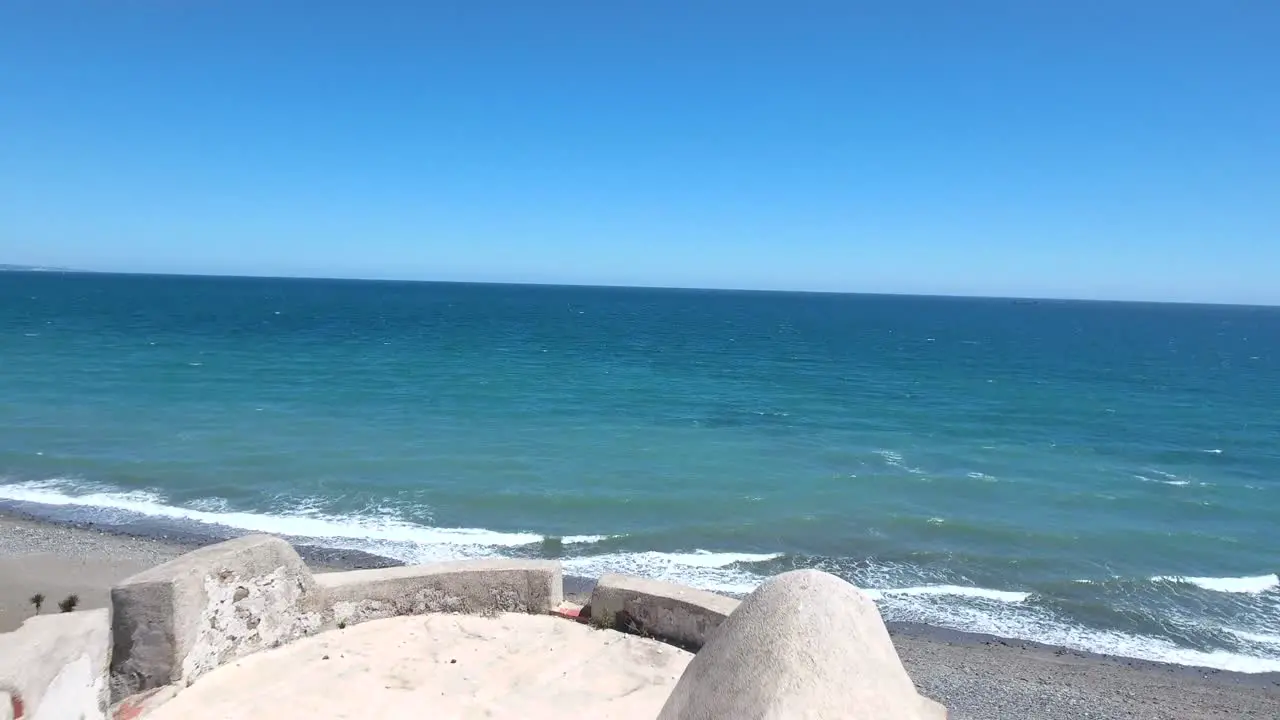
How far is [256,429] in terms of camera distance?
2198 centimetres

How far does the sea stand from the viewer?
13.7m

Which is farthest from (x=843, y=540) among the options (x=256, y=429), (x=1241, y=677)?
(x=256, y=429)

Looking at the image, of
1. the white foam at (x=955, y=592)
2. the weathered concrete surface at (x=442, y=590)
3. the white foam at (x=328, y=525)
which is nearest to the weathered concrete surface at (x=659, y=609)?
the weathered concrete surface at (x=442, y=590)

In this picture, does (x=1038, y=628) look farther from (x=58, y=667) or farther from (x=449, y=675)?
(x=58, y=667)

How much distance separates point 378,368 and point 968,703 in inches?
1245

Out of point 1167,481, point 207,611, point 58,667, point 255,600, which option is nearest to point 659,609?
point 255,600

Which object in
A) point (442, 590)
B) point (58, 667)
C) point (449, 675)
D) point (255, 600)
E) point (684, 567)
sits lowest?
point (684, 567)

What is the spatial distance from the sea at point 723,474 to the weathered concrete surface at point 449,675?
7.66 metres

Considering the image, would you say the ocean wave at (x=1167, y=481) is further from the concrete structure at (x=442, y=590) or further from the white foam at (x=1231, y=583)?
the concrete structure at (x=442, y=590)

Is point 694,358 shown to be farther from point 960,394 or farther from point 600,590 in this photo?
point 600,590

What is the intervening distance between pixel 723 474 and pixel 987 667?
877 centimetres

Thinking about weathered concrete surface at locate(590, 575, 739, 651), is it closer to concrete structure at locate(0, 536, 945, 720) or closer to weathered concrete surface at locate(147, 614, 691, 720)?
concrete structure at locate(0, 536, 945, 720)

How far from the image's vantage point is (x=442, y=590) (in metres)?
5.90

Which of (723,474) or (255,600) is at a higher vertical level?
(255,600)
